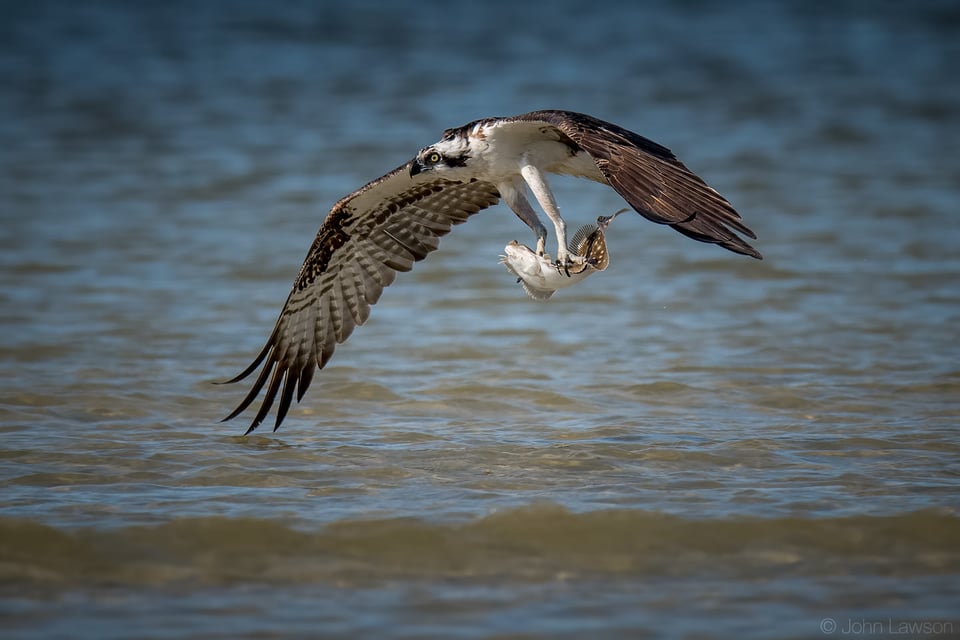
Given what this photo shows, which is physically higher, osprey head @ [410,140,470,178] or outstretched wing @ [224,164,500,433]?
osprey head @ [410,140,470,178]

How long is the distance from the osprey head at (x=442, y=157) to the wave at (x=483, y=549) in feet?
6.38

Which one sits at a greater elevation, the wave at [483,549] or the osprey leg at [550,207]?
the osprey leg at [550,207]

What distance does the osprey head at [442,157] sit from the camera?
6965mm

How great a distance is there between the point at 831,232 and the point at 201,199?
697 centimetres

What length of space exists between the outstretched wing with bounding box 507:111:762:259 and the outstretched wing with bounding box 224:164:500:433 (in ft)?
6.24

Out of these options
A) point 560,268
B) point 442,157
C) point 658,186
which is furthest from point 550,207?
point 658,186

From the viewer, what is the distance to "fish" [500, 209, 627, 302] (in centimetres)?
617

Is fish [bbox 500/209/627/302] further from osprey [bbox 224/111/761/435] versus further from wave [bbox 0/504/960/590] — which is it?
wave [bbox 0/504/960/590]

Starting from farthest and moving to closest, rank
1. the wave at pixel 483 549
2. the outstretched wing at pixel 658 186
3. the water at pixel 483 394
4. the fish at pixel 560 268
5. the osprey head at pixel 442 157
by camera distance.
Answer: the osprey head at pixel 442 157 → the fish at pixel 560 268 → the wave at pixel 483 549 → the water at pixel 483 394 → the outstretched wing at pixel 658 186

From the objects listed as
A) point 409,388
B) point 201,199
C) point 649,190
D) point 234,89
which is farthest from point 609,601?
point 234,89

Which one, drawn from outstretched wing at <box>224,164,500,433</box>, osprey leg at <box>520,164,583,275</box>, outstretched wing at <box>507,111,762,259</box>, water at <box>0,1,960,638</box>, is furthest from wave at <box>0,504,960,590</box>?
outstretched wing at <box>224,164,500,433</box>

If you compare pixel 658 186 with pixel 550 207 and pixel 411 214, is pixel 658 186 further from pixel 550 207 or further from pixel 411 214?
pixel 411 214

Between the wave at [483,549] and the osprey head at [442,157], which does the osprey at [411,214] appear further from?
the wave at [483,549]

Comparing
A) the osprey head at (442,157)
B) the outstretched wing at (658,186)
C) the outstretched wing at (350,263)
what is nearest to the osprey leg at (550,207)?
the osprey head at (442,157)
